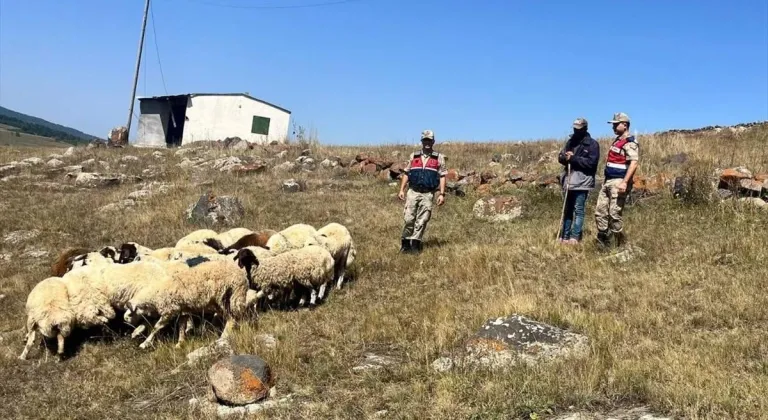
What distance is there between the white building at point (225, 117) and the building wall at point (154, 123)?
0.23 meters

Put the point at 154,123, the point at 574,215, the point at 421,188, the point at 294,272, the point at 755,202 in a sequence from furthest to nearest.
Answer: the point at 154,123 → the point at 755,202 → the point at 421,188 → the point at 574,215 → the point at 294,272

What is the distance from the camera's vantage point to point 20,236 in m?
12.0

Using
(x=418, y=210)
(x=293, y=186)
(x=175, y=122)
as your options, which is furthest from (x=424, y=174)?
(x=175, y=122)

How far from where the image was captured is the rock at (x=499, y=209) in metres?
12.0

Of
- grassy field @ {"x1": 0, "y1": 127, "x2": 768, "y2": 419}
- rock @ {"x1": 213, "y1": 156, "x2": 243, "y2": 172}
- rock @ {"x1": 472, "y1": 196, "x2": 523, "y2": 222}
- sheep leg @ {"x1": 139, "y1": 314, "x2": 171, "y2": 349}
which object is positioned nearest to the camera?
grassy field @ {"x1": 0, "y1": 127, "x2": 768, "y2": 419}

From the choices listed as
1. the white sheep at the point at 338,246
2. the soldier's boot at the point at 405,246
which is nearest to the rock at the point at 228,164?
the soldier's boot at the point at 405,246

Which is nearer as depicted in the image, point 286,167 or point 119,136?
point 286,167

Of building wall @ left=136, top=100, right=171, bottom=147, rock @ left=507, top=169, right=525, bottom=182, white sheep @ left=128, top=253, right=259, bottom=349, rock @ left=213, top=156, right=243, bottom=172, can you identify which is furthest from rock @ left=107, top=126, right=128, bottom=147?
white sheep @ left=128, top=253, right=259, bottom=349

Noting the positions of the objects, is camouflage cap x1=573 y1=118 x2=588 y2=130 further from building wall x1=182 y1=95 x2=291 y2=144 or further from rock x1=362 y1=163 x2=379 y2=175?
building wall x1=182 y1=95 x2=291 y2=144

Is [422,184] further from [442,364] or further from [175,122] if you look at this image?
[175,122]

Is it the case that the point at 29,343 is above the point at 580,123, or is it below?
below

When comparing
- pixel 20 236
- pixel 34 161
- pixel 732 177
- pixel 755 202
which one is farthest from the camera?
pixel 34 161

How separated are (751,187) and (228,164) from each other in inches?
595

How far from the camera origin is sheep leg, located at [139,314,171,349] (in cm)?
638
